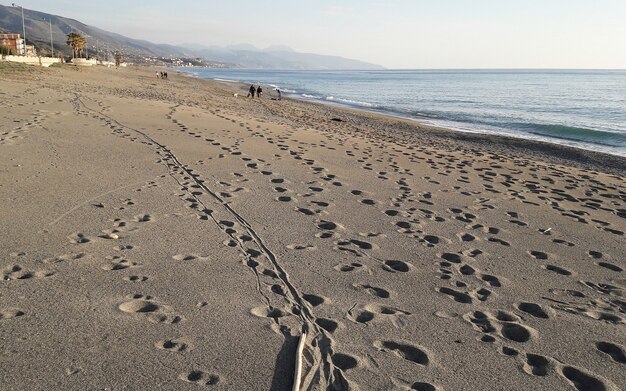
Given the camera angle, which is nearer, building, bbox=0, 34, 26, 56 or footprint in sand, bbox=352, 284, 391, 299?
footprint in sand, bbox=352, 284, 391, 299

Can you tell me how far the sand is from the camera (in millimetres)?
2875

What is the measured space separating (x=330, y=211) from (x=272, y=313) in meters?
2.80

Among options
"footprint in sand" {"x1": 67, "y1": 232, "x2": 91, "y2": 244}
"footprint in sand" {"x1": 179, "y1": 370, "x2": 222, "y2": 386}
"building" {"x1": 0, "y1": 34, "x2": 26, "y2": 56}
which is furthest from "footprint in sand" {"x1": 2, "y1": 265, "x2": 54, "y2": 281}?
"building" {"x1": 0, "y1": 34, "x2": 26, "y2": 56}

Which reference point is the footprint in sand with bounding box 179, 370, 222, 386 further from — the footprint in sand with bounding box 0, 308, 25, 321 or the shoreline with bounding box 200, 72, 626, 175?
the shoreline with bounding box 200, 72, 626, 175

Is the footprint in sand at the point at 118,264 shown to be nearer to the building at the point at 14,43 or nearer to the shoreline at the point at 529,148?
the shoreline at the point at 529,148

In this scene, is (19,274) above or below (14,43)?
below

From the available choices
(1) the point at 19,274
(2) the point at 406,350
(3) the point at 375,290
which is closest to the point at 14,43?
(1) the point at 19,274

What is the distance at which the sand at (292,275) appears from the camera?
9.43 ft

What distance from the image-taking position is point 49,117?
452 inches

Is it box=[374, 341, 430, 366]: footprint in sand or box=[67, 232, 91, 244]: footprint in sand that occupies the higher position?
box=[67, 232, 91, 244]: footprint in sand

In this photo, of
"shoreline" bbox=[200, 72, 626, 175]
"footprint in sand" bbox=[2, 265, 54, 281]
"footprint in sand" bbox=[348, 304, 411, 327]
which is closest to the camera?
"footprint in sand" bbox=[348, 304, 411, 327]

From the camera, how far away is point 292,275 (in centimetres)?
418

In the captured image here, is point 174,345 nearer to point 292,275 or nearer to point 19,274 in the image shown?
point 292,275

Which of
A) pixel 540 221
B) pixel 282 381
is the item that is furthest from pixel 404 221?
pixel 282 381
